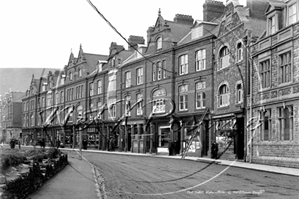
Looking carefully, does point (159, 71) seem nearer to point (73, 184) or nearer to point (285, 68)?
point (285, 68)

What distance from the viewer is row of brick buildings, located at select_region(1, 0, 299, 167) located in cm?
178

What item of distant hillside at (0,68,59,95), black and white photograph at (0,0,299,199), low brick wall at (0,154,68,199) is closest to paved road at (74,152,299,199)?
black and white photograph at (0,0,299,199)

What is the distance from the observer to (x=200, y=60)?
2.74 metres

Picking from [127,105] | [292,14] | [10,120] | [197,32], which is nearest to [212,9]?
[197,32]

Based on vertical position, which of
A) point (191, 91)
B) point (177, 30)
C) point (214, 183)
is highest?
point (177, 30)

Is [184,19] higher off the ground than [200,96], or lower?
higher

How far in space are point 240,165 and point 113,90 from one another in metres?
1.87

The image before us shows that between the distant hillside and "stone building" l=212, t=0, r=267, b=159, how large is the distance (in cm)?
162

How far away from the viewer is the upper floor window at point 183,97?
9.49 ft

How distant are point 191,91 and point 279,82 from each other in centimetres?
119

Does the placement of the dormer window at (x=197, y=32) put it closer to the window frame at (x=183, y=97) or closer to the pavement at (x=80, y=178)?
the window frame at (x=183, y=97)

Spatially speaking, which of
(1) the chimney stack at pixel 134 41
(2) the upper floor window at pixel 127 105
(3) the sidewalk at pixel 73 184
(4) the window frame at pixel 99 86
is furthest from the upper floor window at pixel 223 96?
(3) the sidewalk at pixel 73 184

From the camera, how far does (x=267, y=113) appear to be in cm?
195

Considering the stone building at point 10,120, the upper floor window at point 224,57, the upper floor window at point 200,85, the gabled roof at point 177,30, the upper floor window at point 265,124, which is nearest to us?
the upper floor window at point 265,124
